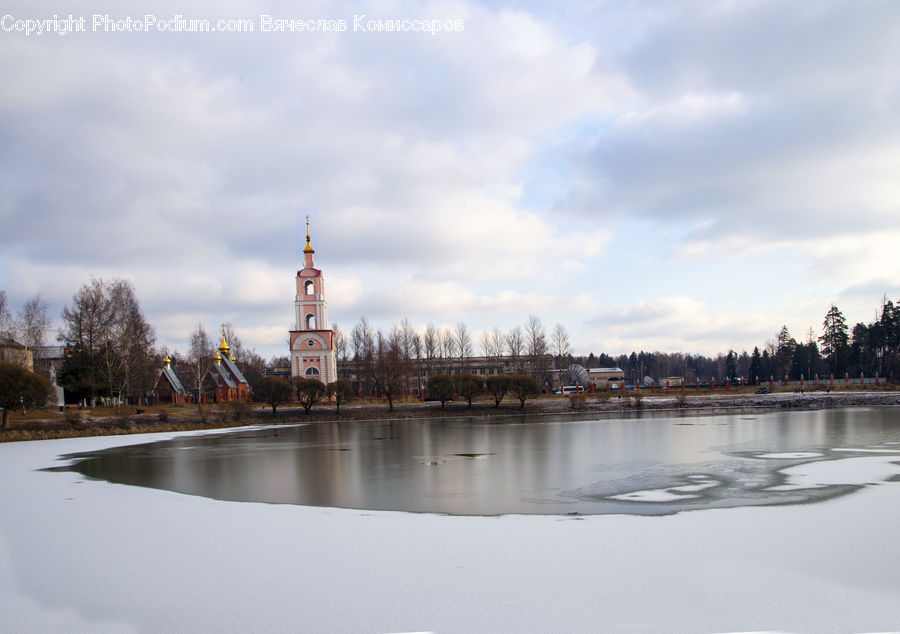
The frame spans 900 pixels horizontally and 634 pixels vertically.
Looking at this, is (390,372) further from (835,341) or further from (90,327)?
(835,341)

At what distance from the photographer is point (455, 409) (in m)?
53.2

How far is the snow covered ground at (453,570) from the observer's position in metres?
6.12

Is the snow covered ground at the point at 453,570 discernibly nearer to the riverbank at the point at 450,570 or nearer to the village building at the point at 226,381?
the riverbank at the point at 450,570

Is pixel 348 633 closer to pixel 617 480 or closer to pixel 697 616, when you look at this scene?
pixel 697 616

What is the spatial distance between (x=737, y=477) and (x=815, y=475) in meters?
1.72

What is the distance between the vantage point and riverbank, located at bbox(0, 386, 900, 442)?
4353 centimetres

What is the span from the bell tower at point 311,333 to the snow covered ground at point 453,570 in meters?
60.6

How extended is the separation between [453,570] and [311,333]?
6687cm

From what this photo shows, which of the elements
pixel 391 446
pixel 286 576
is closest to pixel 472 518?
pixel 286 576


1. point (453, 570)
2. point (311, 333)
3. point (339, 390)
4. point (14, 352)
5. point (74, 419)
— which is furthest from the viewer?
point (311, 333)

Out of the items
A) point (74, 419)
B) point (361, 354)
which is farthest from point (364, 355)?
point (74, 419)

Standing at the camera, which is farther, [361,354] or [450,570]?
[361,354]

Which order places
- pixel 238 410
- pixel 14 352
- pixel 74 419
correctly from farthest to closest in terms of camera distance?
pixel 14 352 → pixel 238 410 → pixel 74 419

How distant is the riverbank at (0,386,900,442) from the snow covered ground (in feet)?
110
